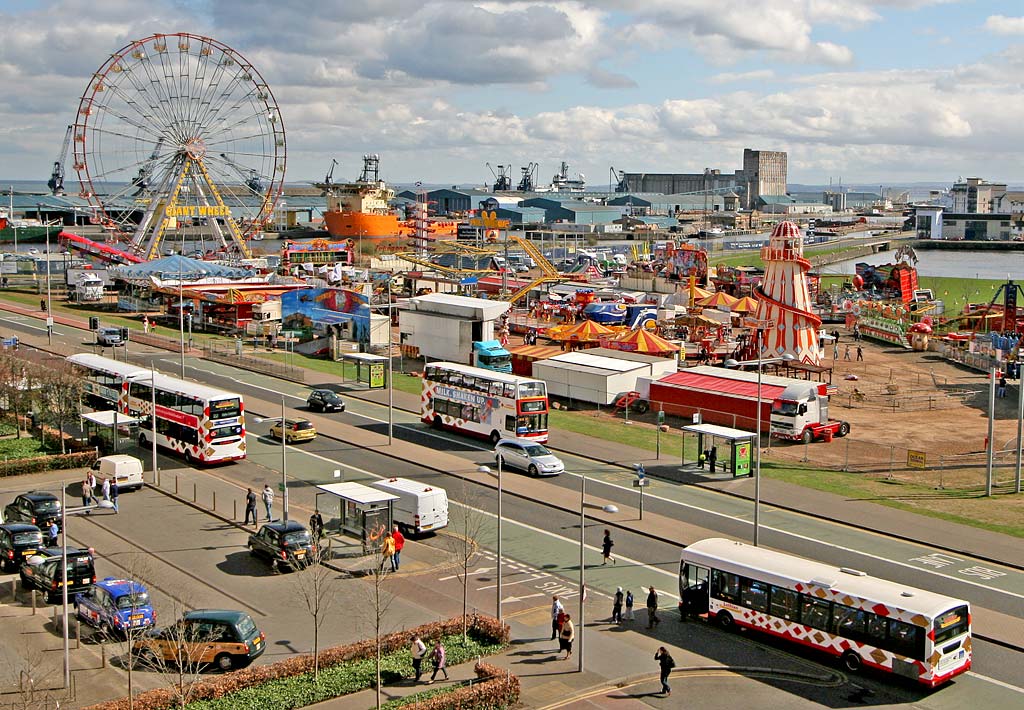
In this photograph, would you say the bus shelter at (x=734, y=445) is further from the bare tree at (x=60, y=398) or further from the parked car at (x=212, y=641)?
the bare tree at (x=60, y=398)

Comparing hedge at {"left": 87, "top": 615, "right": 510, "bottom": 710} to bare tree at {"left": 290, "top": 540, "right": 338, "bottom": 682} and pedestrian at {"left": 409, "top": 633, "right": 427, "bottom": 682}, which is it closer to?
pedestrian at {"left": 409, "top": 633, "right": 427, "bottom": 682}

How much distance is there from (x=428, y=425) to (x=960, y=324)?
61694mm

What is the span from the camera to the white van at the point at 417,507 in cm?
3644

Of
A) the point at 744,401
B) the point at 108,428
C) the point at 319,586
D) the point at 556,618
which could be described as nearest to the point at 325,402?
the point at 108,428

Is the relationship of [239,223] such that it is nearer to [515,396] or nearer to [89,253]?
[89,253]

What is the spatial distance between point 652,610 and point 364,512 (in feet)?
35.4

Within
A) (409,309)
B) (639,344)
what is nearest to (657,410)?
(639,344)

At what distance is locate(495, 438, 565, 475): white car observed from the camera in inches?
1754

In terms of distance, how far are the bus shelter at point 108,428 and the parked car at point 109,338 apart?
2494 cm

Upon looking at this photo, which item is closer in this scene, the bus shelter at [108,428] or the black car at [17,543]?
the black car at [17,543]

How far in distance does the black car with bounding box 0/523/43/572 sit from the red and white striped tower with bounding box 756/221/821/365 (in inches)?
1893

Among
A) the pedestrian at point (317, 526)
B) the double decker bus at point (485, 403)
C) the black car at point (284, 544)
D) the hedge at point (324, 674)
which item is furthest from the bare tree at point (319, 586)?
the double decker bus at point (485, 403)

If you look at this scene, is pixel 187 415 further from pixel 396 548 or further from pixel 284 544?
pixel 396 548

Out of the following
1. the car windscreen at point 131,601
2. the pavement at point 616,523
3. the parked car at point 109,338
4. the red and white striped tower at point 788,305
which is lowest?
the pavement at point 616,523
